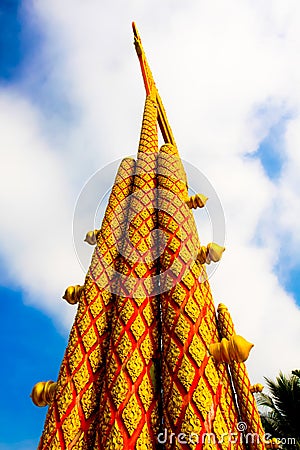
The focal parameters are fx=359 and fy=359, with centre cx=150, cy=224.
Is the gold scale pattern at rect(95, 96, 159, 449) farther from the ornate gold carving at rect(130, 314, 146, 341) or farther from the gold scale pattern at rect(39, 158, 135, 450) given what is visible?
the gold scale pattern at rect(39, 158, 135, 450)

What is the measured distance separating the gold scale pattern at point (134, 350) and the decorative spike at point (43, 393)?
0.50 metres

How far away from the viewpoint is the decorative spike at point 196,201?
3.26 metres

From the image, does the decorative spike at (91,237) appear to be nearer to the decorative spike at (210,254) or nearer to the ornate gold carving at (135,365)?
the decorative spike at (210,254)

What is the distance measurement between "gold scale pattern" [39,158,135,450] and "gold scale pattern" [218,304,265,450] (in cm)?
95

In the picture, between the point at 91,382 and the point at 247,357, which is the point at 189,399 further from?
the point at 91,382

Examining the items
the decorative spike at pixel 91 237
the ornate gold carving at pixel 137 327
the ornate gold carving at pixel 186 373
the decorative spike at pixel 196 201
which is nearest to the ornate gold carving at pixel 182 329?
the ornate gold carving at pixel 186 373

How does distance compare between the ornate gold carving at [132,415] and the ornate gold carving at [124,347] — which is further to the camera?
the ornate gold carving at [124,347]

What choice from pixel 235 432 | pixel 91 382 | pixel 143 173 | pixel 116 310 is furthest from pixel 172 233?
pixel 235 432

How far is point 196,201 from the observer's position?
130 inches

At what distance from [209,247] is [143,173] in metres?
1.20

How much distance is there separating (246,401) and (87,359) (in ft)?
3.94

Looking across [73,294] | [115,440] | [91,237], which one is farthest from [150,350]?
[91,237]

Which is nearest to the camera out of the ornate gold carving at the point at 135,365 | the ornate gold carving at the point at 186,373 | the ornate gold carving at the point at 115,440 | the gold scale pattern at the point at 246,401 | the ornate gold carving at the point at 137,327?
the ornate gold carving at the point at 115,440

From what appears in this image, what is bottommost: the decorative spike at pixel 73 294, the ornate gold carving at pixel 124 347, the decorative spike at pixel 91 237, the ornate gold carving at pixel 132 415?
the ornate gold carving at pixel 132 415
